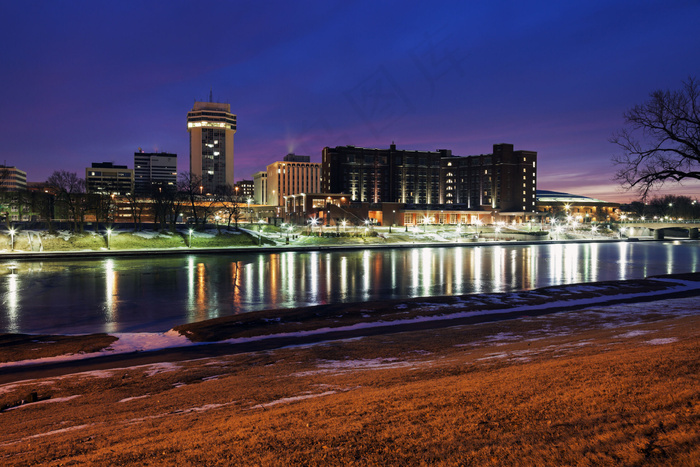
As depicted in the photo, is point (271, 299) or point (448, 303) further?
point (271, 299)

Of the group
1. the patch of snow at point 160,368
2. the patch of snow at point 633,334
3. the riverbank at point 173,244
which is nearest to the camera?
the patch of snow at point 160,368

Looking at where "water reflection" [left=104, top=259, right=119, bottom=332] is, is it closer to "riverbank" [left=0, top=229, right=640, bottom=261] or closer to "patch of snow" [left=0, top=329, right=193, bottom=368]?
"patch of snow" [left=0, top=329, right=193, bottom=368]

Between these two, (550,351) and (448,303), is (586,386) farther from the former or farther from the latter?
(448,303)

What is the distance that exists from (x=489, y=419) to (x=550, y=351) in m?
5.93

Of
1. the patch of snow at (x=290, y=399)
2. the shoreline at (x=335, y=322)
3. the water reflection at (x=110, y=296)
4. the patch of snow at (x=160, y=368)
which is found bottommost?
the water reflection at (x=110, y=296)

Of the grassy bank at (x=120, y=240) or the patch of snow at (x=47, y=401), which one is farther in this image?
the grassy bank at (x=120, y=240)

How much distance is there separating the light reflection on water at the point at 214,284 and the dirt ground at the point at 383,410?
940 centimetres

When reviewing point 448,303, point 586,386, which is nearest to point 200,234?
point 448,303

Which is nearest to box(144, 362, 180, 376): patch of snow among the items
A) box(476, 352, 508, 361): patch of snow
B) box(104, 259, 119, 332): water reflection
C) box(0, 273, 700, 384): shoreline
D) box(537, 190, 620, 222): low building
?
box(0, 273, 700, 384): shoreline

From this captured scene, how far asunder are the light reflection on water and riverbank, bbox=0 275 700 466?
359 inches

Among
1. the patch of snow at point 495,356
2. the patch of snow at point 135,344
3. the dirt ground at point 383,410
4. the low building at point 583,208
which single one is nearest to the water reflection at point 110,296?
the patch of snow at point 135,344

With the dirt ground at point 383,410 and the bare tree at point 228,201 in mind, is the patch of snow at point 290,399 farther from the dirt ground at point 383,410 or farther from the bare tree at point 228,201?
the bare tree at point 228,201

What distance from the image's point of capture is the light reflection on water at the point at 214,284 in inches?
784

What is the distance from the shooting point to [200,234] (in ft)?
235
